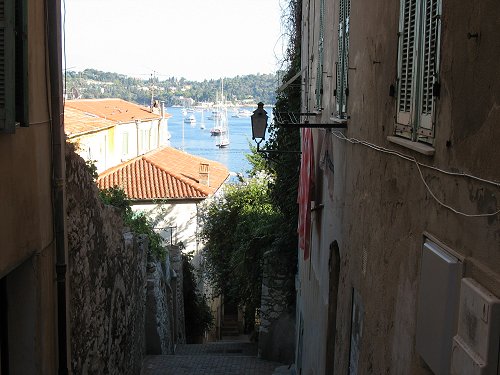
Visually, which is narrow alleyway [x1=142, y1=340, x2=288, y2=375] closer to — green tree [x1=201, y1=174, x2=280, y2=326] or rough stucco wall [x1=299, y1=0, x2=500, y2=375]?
green tree [x1=201, y1=174, x2=280, y2=326]

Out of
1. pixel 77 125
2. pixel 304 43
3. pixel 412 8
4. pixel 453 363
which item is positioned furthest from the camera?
pixel 77 125

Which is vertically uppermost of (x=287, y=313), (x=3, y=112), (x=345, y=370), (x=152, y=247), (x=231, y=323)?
(x=3, y=112)

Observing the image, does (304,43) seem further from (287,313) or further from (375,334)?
(375,334)

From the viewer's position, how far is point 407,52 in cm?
424

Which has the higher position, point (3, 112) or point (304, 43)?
point (304, 43)

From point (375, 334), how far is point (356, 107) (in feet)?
7.63

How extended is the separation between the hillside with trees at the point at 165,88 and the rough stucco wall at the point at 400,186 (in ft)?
181

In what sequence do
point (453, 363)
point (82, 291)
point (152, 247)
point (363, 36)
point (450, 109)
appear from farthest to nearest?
1. point (152, 247)
2. point (82, 291)
3. point (363, 36)
4. point (450, 109)
5. point (453, 363)

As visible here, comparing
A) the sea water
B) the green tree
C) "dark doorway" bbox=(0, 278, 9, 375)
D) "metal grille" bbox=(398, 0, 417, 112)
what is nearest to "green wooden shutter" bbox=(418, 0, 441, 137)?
"metal grille" bbox=(398, 0, 417, 112)

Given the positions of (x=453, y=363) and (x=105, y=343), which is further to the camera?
(x=105, y=343)

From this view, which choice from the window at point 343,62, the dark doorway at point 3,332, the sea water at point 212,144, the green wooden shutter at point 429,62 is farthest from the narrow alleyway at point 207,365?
the sea water at point 212,144

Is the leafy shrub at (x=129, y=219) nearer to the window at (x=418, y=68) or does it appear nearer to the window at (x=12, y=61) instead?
the window at (x=12, y=61)

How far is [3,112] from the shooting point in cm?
446

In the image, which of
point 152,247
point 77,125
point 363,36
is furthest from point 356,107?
point 77,125
